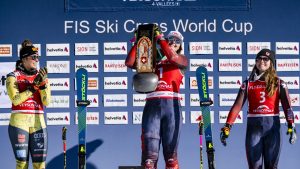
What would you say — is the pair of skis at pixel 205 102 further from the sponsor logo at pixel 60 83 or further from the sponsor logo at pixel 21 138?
the sponsor logo at pixel 60 83

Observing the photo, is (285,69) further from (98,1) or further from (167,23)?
(98,1)

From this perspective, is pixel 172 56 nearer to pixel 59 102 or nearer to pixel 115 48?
pixel 115 48

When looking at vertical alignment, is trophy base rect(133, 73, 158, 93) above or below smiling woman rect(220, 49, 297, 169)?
above

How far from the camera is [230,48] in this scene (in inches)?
352

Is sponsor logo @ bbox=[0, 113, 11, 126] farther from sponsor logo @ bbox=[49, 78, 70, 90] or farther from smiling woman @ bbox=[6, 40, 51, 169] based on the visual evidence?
smiling woman @ bbox=[6, 40, 51, 169]

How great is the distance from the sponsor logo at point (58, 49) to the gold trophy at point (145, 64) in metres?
3.30

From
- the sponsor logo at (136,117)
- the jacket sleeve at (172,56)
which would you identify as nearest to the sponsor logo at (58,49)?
the sponsor logo at (136,117)

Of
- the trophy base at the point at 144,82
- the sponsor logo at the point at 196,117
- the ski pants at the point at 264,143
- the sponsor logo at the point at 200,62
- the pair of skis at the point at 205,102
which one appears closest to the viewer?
the trophy base at the point at 144,82

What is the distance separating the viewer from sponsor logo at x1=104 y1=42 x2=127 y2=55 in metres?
8.95

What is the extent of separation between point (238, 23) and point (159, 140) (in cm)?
311

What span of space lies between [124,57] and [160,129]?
250cm

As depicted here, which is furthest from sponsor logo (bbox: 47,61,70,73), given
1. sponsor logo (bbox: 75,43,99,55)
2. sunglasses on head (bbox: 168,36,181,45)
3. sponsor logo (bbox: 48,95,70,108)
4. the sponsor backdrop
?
sunglasses on head (bbox: 168,36,181,45)

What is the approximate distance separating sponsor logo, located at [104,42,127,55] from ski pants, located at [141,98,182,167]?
2.36m

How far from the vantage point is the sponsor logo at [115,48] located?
895cm
